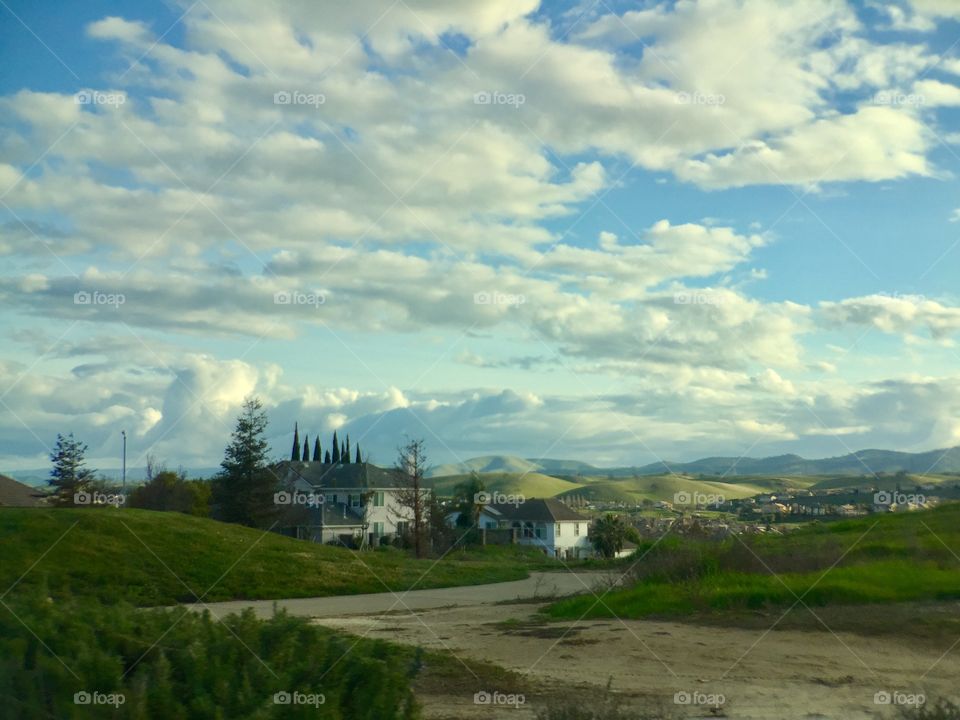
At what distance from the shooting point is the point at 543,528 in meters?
77.5

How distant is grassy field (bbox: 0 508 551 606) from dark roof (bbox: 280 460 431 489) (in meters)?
30.9

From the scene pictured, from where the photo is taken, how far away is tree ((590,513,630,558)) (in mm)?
50781

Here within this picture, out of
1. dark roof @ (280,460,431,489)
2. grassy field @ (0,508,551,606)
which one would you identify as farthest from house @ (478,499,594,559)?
grassy field @ (0,508,551,606)

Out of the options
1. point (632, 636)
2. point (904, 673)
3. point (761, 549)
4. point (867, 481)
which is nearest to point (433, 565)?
point (761, 549)

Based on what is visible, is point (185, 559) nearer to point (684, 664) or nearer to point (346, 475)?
point (684, 664)

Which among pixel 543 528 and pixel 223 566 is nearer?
pixel 223 566

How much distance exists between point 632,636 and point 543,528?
63187 millimetres

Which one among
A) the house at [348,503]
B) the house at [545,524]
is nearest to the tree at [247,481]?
the house at [348,503]

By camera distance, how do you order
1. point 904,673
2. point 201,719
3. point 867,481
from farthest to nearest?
point 867,481
point 904,673
point 201,719

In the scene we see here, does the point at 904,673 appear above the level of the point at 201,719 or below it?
below

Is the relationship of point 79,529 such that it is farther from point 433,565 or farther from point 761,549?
point 761,549

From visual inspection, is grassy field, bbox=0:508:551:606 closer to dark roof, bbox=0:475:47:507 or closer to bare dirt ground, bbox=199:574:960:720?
bare dirt ground, bbox=199:574:960:720

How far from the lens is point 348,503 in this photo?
6844cm

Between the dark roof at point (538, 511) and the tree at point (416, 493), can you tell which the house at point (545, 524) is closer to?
the dark roof at point (538, 511)
